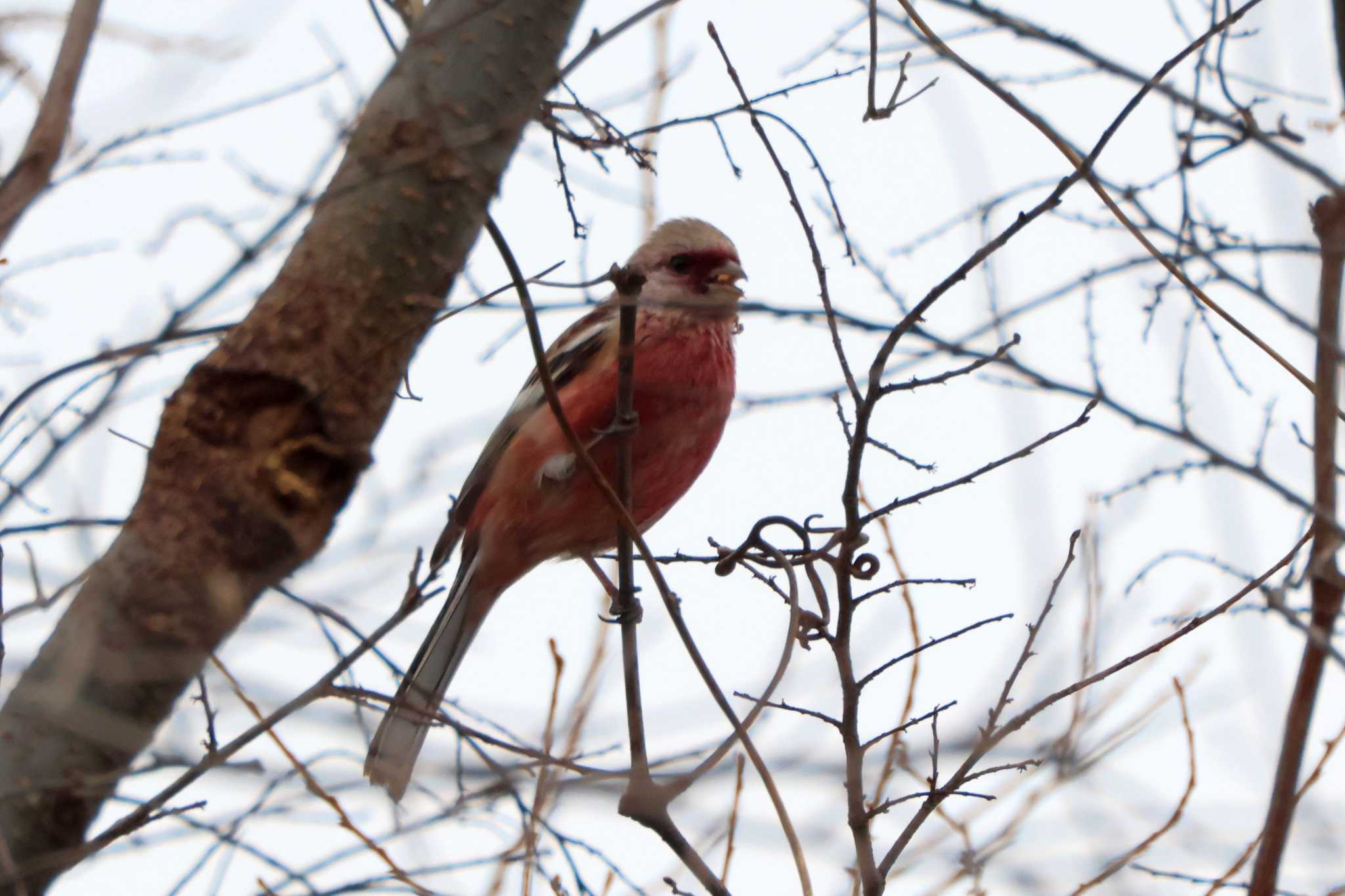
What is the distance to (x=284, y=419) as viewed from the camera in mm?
3889

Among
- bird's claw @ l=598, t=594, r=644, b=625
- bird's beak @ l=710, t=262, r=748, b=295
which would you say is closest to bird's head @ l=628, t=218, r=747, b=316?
bird's beak @ l=710, t=262, r=748, b=295

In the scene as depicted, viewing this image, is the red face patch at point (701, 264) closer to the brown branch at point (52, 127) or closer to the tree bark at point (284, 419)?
the tree bark at point (284, 419)

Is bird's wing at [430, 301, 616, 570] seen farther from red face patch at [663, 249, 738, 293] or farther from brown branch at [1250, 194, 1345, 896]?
brown branch at [1250, 194, 1345, 896]

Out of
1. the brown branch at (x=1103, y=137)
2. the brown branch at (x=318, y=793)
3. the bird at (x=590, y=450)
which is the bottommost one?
the brown branch at (x=318, y=793)

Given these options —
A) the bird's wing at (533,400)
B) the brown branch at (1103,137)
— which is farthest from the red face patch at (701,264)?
the brown branch at (1103,137)

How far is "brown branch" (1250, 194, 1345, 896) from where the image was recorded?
192 cm

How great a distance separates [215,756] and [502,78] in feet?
7.25

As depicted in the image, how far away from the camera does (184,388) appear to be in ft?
12.9

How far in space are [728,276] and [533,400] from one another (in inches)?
35.2

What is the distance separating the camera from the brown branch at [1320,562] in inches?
75.4

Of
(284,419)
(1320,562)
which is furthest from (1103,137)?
(284,419)

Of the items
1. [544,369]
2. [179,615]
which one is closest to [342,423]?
[179,615]

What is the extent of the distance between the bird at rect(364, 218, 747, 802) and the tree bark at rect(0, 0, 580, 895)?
0.94 m

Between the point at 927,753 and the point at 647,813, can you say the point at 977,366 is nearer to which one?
the point at 927,753
